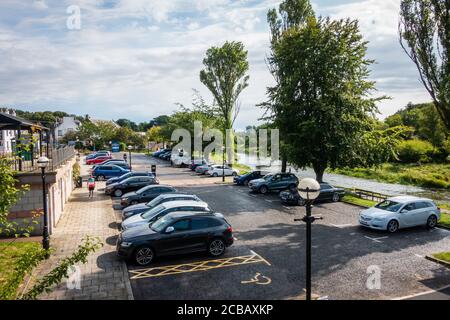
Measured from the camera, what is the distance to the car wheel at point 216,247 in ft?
43.4

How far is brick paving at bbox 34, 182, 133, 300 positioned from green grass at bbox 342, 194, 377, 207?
50.0 ft

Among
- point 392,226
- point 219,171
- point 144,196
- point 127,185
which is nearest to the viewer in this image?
point 392,226

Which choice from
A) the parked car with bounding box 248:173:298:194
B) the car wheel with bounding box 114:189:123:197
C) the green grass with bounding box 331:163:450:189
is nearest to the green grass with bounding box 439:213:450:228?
the parked car with bounding box 248:173:298:194

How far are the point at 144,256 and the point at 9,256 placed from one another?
4899mm

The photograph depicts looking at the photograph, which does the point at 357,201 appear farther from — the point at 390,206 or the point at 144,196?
the point at 144,196

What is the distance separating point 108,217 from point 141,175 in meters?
7.76

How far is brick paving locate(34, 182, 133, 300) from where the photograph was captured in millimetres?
10094

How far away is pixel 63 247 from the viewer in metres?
14.2

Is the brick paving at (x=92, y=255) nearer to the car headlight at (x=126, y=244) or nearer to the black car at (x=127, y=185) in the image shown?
the car headlight at (x=126, y=244)

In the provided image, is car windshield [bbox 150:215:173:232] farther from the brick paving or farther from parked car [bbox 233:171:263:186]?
parked car [bbox 233:171:263:186]

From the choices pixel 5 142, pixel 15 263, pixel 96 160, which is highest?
pixel 5 142

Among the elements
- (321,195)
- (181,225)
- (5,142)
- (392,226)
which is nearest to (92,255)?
(181,225)

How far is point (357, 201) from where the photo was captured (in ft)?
80.0
